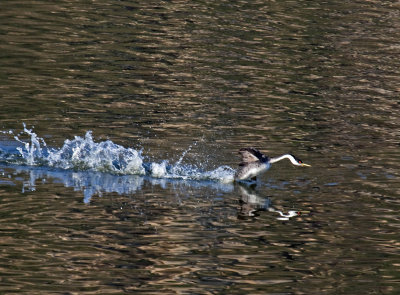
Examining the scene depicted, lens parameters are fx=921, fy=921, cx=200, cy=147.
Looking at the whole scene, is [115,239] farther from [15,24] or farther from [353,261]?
[15,24]

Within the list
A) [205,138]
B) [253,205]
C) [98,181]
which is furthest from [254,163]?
[205,138]

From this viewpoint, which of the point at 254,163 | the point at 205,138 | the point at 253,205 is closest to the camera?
the point at 253,205

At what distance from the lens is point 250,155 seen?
16297 mm

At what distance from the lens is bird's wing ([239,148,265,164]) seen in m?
16.1

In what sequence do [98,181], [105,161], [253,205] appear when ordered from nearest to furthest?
[253,205], [98,181], [105,161]

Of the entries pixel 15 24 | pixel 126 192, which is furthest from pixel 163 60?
pixel 126 192

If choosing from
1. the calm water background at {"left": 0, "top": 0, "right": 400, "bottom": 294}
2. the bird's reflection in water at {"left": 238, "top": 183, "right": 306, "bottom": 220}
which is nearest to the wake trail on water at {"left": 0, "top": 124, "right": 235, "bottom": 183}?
the calm water background at {"left": 0, "top": 0, "right": 400, "bottom": 294}

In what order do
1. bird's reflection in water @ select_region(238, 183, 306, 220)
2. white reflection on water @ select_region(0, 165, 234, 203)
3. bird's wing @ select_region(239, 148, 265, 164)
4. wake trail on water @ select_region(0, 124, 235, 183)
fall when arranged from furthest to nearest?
wake trail on water @ select_region(0, 124, 235, 183)
bird's wing @ select_region(239, 148, 265, 164)
white reflection on water @ select_region(0, 165, 234, 203)
bird's reflection in water @ select_region(238, 183, 306, 220)

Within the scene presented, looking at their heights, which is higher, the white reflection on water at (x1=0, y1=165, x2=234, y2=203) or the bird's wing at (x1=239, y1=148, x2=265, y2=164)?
the bird's wing at (x1=239, y1=148, x2=265, y2=164)

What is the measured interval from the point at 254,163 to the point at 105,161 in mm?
2767

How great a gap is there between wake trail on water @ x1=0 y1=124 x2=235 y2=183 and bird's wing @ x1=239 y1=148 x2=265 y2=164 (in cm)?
41

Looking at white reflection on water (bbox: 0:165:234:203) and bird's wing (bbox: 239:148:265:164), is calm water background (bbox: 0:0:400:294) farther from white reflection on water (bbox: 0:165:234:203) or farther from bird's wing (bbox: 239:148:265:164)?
bird's wing (bbox: 239:148:265:164)

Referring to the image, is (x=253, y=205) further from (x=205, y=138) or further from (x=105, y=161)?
(x=205, y=138)

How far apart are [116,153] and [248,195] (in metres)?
2.68
